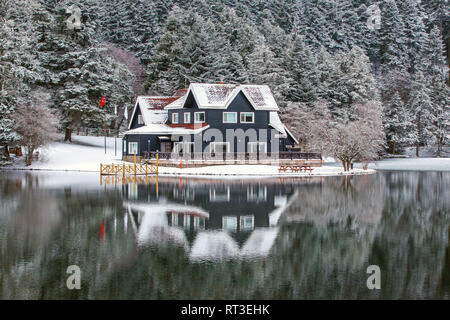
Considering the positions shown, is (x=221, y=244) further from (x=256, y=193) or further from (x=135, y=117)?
(x=135, y=117)

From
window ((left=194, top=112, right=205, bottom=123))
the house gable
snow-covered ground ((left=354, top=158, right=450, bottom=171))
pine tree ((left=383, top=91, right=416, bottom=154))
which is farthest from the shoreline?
pine tree ((left=383, top=91, right=416, bottom=154))

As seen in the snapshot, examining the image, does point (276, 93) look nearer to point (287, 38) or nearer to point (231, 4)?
point (287, 38)

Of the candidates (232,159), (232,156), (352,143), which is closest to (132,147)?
(232,156)

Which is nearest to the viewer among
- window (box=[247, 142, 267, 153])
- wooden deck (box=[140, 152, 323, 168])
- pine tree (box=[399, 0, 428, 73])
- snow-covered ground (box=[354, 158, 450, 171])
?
wooden deck (box=[140, 152, 323, 168])

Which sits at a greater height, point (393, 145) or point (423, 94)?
point (423, 94)

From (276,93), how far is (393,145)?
20.7m

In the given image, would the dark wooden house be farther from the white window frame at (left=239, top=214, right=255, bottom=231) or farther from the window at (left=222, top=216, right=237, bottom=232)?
the window at (left=222, top=216, right=237, bottom=232)

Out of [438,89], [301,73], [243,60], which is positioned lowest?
[438,89]

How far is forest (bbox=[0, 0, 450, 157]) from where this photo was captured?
60.6 meters

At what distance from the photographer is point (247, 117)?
5628 cm

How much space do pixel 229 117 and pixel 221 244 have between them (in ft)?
129

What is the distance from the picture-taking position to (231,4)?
330 feet

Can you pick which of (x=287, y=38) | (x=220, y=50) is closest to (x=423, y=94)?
(x=287, y=38)

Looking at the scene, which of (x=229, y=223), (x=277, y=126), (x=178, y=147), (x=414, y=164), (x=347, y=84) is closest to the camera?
(x=229, y=223)
